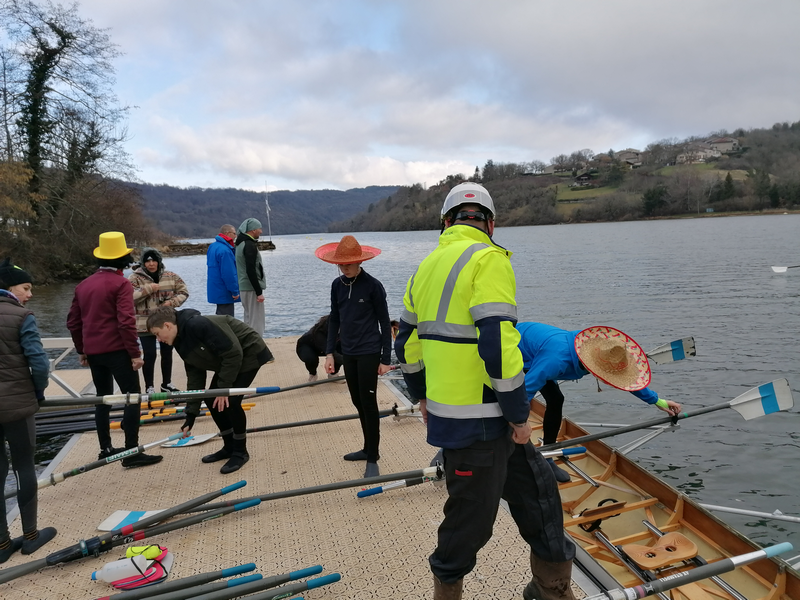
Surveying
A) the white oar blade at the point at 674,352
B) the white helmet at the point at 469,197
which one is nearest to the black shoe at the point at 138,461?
the white helmet at the point at 469,197

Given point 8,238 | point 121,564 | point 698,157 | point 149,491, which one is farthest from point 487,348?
point 698,157

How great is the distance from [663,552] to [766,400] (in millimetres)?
2456

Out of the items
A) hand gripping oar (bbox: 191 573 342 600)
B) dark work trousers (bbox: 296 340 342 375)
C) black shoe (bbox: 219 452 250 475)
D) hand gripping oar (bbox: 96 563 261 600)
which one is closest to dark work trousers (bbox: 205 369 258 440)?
black shoe (bbox: 219 452 250 475)

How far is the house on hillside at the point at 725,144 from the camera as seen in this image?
136m

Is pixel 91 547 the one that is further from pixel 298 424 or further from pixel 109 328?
pixel 298 424

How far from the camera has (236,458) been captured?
15.9ft

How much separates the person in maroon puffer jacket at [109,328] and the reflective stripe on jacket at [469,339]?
3.44 meters

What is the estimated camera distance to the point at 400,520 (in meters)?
3.80

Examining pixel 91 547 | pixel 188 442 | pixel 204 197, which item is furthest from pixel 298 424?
pixel 204 197

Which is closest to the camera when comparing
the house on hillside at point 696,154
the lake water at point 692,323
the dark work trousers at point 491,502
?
the dark work trousers at point 491,502

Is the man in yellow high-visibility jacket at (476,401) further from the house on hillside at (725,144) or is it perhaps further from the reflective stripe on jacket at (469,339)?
the house on hillside at (725,144)

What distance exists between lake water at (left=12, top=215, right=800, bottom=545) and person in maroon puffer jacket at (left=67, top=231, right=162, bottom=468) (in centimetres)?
726

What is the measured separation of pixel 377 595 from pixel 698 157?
149369mm

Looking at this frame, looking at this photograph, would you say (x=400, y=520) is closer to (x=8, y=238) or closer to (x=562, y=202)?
(x=8, y=238)
